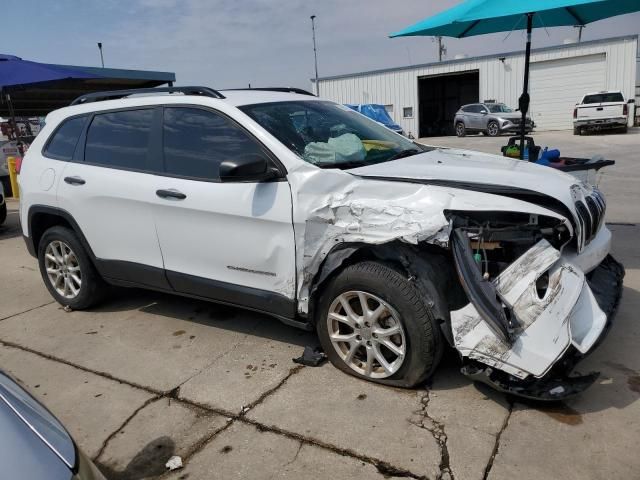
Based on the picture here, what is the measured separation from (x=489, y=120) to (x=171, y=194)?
24.1m

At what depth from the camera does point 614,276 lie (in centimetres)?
345

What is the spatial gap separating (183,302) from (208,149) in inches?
67.1

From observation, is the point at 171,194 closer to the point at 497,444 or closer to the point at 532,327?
the point at 532,327

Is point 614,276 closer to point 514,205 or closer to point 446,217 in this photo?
point 514,205

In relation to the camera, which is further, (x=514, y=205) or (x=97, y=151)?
(x=97, y=151)

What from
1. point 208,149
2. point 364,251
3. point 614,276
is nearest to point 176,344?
point 208,149

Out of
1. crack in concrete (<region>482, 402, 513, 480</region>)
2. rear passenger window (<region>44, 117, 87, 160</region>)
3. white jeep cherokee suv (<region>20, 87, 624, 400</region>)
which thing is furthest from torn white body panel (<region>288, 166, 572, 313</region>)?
rear passenger window (<region>44, 117, 87, 160</region>)

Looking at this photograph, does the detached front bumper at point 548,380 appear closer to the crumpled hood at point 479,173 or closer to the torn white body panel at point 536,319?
the torn white body panel at point 536,319

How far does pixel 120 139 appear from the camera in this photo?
4133 millimetres

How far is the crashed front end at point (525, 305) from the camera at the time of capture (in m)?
2.63

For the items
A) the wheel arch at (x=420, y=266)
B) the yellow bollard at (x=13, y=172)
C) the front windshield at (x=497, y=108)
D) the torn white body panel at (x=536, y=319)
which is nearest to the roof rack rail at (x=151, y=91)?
the wheel arch at (x=420, y=266)

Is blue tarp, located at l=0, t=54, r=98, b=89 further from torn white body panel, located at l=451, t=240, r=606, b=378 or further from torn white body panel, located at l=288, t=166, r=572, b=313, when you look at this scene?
torn white body panel, located at l=451, t=240, r=606, b=378

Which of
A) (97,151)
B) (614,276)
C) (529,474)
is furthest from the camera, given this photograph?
(97,151)

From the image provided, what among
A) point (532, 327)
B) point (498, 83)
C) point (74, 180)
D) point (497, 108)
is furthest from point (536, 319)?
point (498, 83)
